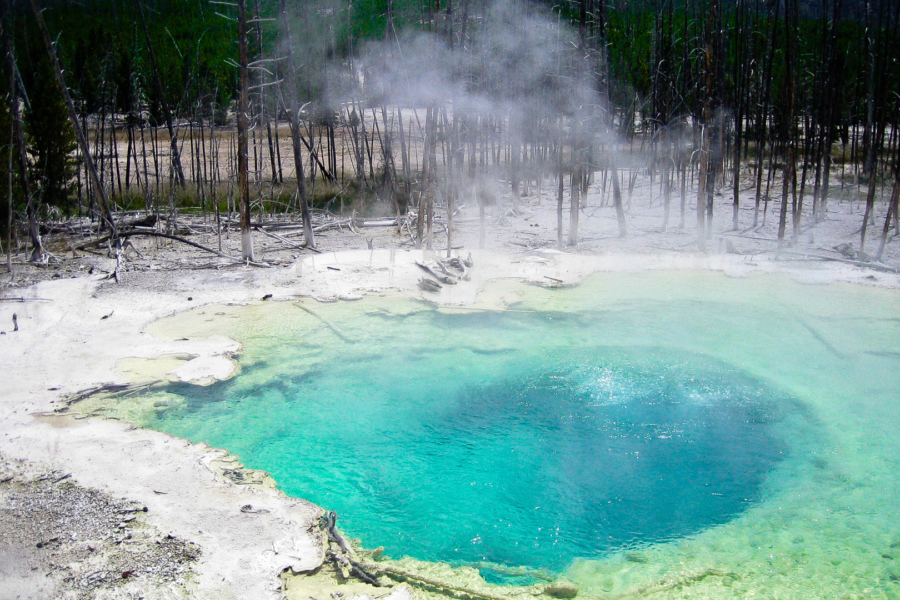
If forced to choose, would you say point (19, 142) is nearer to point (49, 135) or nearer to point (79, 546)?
point (49, 135)

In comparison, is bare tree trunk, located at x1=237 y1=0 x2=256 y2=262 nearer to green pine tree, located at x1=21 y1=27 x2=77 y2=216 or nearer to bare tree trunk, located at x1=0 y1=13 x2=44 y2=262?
bare tree trunk, located at x1=0 y1=13 x2=44 y2=262

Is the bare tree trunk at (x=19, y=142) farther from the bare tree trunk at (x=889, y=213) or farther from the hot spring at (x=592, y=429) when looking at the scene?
the bare tree trunk at (x=889, y=213)

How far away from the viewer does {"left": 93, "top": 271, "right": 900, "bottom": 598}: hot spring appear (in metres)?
4.57

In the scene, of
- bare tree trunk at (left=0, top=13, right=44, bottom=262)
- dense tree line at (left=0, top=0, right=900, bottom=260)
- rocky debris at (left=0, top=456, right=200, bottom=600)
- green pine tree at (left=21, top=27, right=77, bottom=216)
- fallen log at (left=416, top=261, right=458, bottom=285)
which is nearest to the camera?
rocky debris at (left=0, top=456, right=200, bottom=600)

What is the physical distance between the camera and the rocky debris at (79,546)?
3777 millimetres

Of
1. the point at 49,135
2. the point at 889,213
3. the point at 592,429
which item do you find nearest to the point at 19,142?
the point at 49,135

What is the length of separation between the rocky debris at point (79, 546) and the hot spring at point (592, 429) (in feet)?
3.99

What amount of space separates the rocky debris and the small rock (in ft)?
6.81

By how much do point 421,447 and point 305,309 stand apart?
3790mm

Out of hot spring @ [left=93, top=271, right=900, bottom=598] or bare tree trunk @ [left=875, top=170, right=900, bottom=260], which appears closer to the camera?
hot spring @ [left=93, top=271, right=900, bottom=598]

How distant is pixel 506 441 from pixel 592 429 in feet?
2.63

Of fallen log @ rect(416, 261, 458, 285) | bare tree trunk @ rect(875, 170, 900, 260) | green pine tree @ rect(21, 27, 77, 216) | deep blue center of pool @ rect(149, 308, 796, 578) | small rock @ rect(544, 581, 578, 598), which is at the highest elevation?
green pine tree @ rect(21, 27, 77, 216)

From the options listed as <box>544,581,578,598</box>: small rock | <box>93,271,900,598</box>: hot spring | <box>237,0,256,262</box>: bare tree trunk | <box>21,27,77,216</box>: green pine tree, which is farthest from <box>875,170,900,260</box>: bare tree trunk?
<box>21,27,77,216</box>: green pine tree

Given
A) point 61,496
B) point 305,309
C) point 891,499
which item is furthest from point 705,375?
point 61,496
